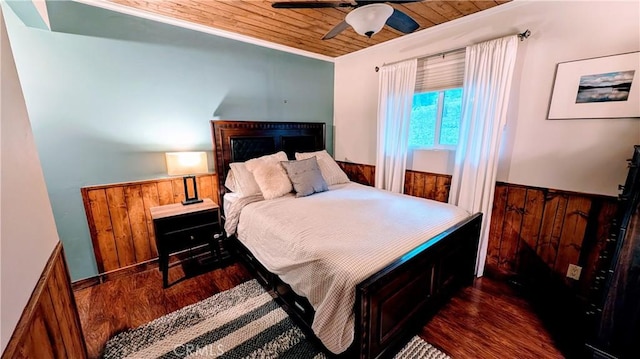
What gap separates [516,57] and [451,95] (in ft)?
1.98

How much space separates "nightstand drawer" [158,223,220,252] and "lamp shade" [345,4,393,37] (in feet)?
7.07

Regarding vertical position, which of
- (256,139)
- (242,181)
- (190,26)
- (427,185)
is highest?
(190,26)

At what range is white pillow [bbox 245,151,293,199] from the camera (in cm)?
255

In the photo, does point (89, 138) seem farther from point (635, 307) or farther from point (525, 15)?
point (635, 307)

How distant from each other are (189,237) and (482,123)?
9.83 ft

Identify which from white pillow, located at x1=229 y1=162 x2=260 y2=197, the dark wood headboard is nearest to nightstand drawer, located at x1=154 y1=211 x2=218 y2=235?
white pillow, located at x1=229 y1=162 x2=260 y2=197

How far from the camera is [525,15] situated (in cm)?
208

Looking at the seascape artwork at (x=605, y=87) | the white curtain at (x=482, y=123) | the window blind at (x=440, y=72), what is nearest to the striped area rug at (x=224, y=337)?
the white curtain at (x=482, y=123)

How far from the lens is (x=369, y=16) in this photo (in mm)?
1520

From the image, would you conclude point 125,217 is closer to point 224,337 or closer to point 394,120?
Answer: point 224,337


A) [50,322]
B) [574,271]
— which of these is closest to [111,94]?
[50,322]

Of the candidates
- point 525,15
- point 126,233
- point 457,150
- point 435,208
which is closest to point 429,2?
point 525,15

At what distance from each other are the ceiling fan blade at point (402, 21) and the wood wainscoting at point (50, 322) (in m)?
2.20

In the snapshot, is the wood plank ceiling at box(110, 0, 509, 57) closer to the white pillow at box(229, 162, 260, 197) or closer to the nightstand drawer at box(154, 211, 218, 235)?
the white pillow at box(229, 162, 260, 197)
